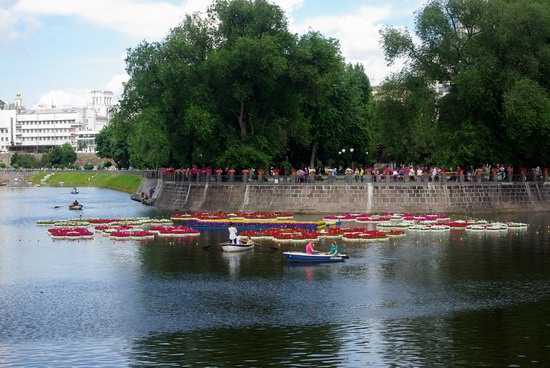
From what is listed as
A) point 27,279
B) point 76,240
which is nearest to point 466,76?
point 76,240

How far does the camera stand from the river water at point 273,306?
2930 cm

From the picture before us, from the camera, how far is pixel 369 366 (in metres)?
27.8

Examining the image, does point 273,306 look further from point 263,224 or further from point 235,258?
point 263,224

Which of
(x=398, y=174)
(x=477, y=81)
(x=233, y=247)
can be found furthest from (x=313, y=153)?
(x=233, y=247)

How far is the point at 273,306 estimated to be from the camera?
37.6 m

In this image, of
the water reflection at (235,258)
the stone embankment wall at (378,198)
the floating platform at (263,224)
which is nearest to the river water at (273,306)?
the water reflection at (235,258)

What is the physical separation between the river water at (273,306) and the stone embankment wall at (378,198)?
2377 centimetres

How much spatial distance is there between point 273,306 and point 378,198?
47.5 metres

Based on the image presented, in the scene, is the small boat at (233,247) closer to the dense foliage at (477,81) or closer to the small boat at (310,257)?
the small boat at (310,257)

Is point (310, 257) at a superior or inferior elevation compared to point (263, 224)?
inferior

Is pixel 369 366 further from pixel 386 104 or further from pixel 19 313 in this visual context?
pixel 386 104

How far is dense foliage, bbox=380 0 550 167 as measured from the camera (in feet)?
271

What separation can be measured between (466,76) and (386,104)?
42.3ft

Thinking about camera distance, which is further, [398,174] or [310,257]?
[398,174]
